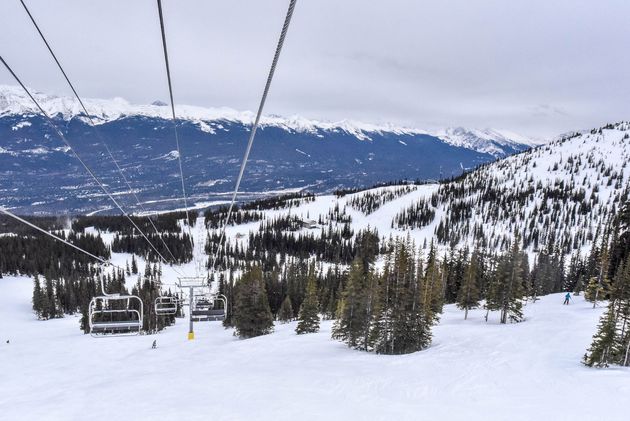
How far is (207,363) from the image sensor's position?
3597cm

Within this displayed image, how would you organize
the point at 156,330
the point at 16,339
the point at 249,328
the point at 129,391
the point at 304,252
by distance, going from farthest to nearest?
the point at 304,252 < the point at 156,330 < the point at 16,339 < the point at 249,328 < the point at 129,391

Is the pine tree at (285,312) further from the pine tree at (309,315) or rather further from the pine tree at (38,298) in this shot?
the pine tree at (38,298)

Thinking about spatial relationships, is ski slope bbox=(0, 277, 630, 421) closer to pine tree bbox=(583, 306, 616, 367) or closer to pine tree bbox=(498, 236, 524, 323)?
pine tree bbox=(583, 306, 616, 367)

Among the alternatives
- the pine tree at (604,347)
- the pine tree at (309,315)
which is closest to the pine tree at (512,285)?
the pine tree at (604,347)

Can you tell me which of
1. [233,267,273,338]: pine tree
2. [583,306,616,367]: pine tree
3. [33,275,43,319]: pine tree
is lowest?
[33,275,43,319]: pine tree

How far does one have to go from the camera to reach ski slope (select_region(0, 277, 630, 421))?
776 inches

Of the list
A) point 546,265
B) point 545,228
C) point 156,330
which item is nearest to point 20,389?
point 156,330

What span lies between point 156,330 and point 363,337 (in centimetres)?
5558

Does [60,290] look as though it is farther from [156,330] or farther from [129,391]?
[129,391]

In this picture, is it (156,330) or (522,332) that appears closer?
(522,332)

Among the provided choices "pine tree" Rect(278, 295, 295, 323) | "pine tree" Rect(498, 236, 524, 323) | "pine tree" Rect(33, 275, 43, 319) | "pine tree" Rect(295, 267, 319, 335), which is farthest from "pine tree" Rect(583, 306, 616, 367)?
"pine tree" Rect(33, 275, 43, 319)

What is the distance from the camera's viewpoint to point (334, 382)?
2653 centimetres

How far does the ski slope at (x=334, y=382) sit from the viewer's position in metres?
19.7

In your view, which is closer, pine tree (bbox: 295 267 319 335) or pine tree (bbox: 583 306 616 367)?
pine tree (bbox: 583 306 616 367)
